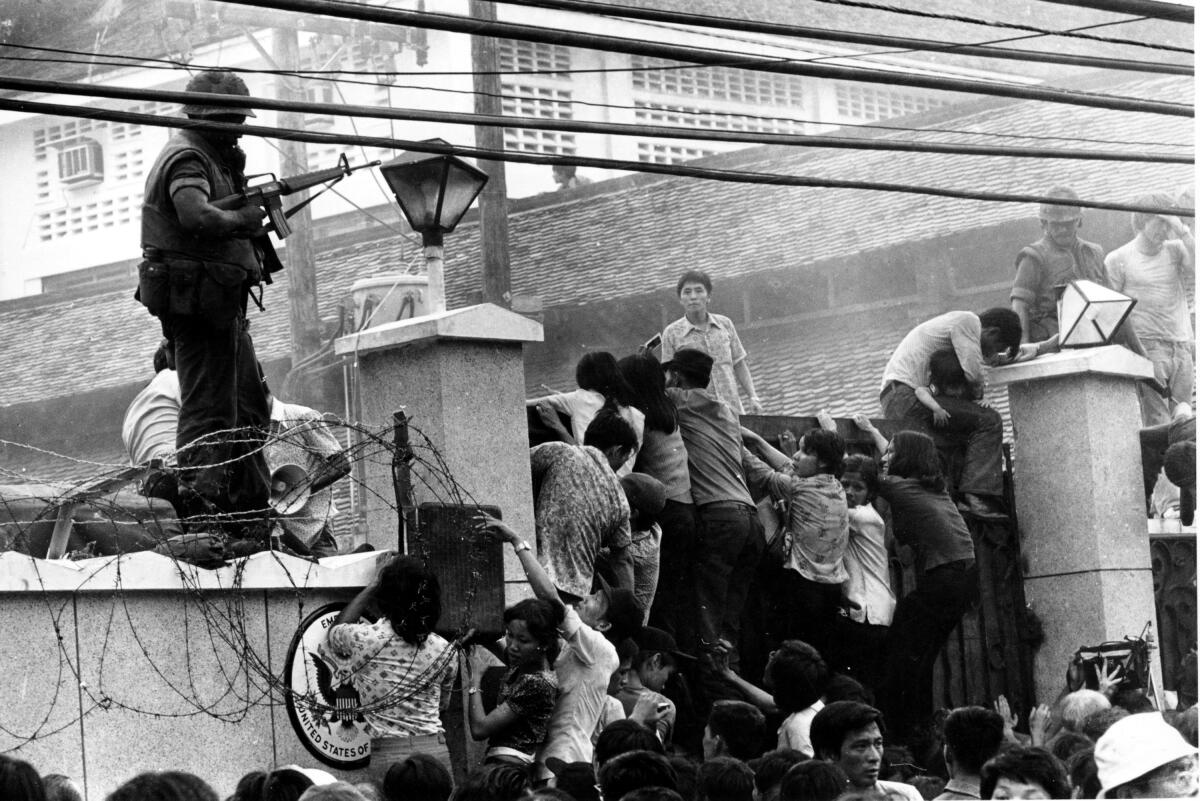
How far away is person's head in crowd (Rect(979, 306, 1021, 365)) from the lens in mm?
12281

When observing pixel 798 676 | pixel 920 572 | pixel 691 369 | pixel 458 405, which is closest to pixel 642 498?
pixel 458 405

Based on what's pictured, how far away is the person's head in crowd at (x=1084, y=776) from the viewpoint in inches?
266

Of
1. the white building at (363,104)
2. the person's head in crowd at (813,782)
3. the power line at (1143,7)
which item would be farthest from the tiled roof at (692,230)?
the person's head in crowd at (813,782)

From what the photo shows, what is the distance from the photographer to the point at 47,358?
99.2ft

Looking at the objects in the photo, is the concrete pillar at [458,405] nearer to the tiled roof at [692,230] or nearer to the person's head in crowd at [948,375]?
the person's head in crowd at [948,375]

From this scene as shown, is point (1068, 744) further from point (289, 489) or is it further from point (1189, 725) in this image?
point (289, 489)

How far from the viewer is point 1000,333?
484 inches

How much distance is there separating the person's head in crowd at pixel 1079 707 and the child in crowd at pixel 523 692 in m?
2.33

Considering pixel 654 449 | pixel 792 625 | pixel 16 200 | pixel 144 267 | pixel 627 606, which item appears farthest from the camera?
pixel 16 200

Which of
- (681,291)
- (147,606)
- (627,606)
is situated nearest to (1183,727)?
(627,606)

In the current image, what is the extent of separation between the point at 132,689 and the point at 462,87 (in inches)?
850

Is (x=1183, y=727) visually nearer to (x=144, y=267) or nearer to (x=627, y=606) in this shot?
(x=627, y=606)

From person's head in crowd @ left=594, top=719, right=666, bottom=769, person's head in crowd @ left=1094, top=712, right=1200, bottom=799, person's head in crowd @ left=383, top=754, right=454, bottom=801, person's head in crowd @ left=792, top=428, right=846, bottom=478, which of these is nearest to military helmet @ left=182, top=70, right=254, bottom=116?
person's head in crowd @ left=594, top=719, right=666, bottom=769

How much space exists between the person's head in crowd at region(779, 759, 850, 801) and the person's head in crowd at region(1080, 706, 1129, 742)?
2.33m
